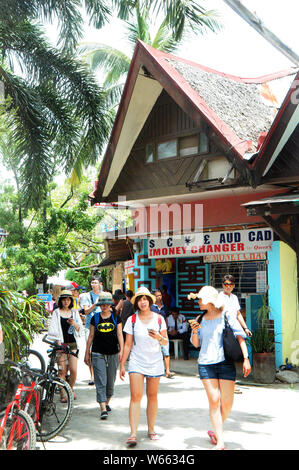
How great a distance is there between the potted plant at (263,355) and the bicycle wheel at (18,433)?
609cm

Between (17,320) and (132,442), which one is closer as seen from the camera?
(132,442)

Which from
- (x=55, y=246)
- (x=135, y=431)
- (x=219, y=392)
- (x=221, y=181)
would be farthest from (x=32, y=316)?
(x=55, y=246)

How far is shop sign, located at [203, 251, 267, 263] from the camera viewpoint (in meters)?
11.7

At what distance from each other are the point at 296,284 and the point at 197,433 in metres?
5.17

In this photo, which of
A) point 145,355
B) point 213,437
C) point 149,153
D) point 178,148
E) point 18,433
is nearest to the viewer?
point 18,433

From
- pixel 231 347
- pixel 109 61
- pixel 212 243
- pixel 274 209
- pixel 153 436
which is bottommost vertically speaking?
pixel 153 436

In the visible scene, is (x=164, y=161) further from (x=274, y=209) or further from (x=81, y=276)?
(x=81, y=276)

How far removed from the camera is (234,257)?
12234mm

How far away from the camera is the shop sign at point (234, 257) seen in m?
11.7

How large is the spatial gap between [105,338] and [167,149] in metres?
6.83

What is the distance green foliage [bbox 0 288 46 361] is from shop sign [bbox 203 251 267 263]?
5.76 metres

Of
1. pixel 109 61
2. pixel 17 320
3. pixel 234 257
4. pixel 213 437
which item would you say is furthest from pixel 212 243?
pixel 109 61

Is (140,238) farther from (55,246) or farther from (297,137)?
(55,246)

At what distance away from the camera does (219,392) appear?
5758 mm
